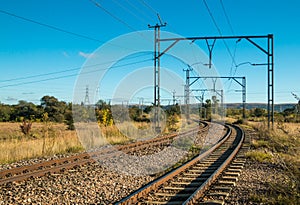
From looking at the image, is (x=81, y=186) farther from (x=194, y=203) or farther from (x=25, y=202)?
(x=194, y=203)

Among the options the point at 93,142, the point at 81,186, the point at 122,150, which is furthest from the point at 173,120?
the point at 81,186

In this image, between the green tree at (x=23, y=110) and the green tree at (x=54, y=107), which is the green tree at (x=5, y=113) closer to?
the green tree at (x=23, y=110)

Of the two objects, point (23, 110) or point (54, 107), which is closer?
point (54, 107)

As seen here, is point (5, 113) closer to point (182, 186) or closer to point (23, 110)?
point (23, 110)

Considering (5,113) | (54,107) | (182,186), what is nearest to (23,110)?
(5,113)

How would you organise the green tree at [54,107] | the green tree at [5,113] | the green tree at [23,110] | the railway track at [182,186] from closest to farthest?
the railway track at [182,186], the green tree at [54,107], the green tree at [23,110], the green tree at [5,113]

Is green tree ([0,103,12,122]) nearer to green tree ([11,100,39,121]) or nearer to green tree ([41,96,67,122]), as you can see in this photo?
green tree ([11,100,39,121])

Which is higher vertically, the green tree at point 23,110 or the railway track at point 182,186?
the green tree at point 23,110

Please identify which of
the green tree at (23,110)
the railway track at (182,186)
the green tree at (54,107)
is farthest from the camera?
the green tree at (23,110)

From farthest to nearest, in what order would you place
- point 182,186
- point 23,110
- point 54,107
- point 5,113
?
point 23,110, point 5,113, point 54,107, point 182,186

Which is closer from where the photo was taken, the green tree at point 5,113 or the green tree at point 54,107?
the green tree at point 54,107

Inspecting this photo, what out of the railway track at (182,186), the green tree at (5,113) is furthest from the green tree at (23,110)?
the railway track at (182,186)

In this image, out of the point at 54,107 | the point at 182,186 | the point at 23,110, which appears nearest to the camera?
the point at 182,186

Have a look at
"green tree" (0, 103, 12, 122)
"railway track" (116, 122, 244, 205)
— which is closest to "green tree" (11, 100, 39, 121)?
"green tree" (0, 103, 12, 122)
